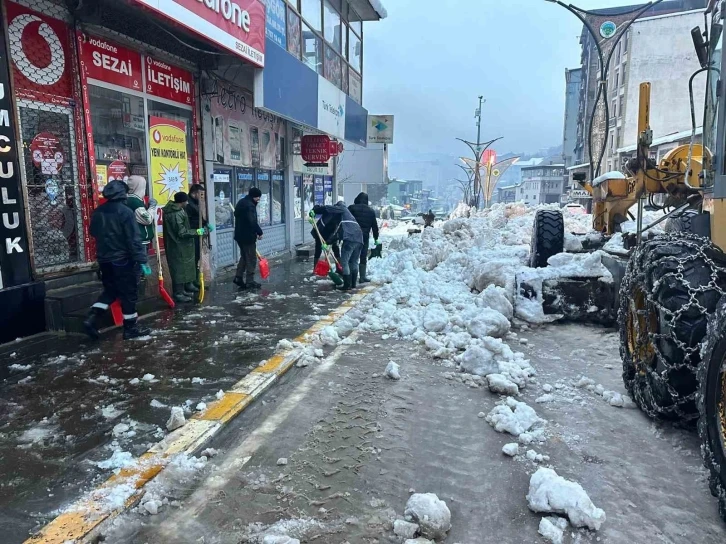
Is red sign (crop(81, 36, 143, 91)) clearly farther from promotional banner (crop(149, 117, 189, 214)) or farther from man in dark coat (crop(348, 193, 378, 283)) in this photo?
man in dark coat (crop(348, 193, 378, 283))

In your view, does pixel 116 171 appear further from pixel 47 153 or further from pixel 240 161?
pixel 240 161

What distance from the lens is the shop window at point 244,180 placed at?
11.3 m

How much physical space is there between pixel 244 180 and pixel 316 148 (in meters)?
3.20

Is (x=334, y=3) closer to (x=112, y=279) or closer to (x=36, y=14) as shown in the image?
(x=36, y=14)

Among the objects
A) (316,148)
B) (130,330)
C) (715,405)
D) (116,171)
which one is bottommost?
(130,330)

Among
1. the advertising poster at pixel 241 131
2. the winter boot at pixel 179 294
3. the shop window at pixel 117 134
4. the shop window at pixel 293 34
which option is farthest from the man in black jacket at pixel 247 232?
the shop window at pixel 293 34

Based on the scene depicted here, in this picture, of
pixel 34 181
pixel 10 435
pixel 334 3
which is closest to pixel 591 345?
pixel 10 435

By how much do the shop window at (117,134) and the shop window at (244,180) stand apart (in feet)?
11.0

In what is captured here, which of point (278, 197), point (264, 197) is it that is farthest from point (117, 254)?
point (278, 197)

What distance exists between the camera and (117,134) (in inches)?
290

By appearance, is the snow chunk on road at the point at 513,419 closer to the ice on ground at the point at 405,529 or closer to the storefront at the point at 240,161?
the ice on ground at the point at 405,529

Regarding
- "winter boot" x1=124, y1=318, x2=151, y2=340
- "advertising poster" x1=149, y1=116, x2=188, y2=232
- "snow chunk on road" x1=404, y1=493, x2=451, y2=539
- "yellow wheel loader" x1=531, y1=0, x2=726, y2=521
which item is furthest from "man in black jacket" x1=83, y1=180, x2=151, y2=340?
"yellow wheel loader" x1=531, y1=0, x2=726, y2=521

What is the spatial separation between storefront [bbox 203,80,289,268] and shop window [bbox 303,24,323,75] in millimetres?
1660

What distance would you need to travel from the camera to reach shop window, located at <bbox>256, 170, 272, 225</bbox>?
12.5 m
